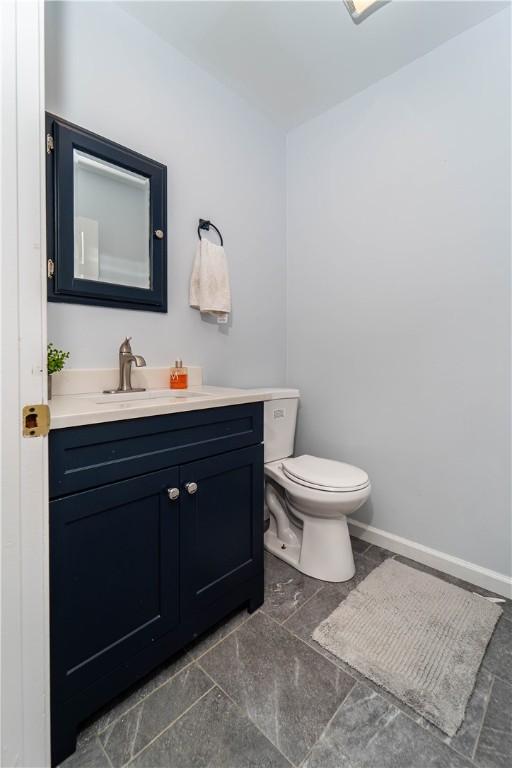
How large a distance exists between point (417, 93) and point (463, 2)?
0.31 metres

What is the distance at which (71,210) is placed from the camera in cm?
128

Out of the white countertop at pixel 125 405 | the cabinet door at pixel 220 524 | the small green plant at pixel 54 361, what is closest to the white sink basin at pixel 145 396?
the white countertop at pixel 125 405

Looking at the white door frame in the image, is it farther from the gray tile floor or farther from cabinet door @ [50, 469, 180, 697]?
the gray tile floor

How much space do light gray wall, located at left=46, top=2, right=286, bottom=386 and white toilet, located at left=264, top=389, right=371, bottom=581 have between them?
40 cm

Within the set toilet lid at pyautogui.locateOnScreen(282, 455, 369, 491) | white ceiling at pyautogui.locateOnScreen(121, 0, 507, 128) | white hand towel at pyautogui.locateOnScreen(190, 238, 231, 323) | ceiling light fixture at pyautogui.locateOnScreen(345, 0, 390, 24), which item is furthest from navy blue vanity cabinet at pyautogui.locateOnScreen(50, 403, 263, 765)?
white ceiling at pyautogui.locateOnScreen(121, 0, 507, 128)

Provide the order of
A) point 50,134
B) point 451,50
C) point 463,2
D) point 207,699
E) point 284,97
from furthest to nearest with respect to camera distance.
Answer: point 284,97 → point 451,50 → point 463,2 → point 50,134 → point 207,699

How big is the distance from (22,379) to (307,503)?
4.05 ft

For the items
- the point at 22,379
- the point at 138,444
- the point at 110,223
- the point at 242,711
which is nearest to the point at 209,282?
the point at 110,223

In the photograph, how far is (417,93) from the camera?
1.63 m

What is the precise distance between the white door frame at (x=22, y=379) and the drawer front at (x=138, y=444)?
53mm

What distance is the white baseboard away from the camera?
147 centimetres

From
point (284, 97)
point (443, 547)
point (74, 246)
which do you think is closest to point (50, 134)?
point (74, 246)

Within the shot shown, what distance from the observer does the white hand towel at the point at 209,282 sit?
1672 mm

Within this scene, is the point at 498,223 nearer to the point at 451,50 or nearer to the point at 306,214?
the point at 451,50
